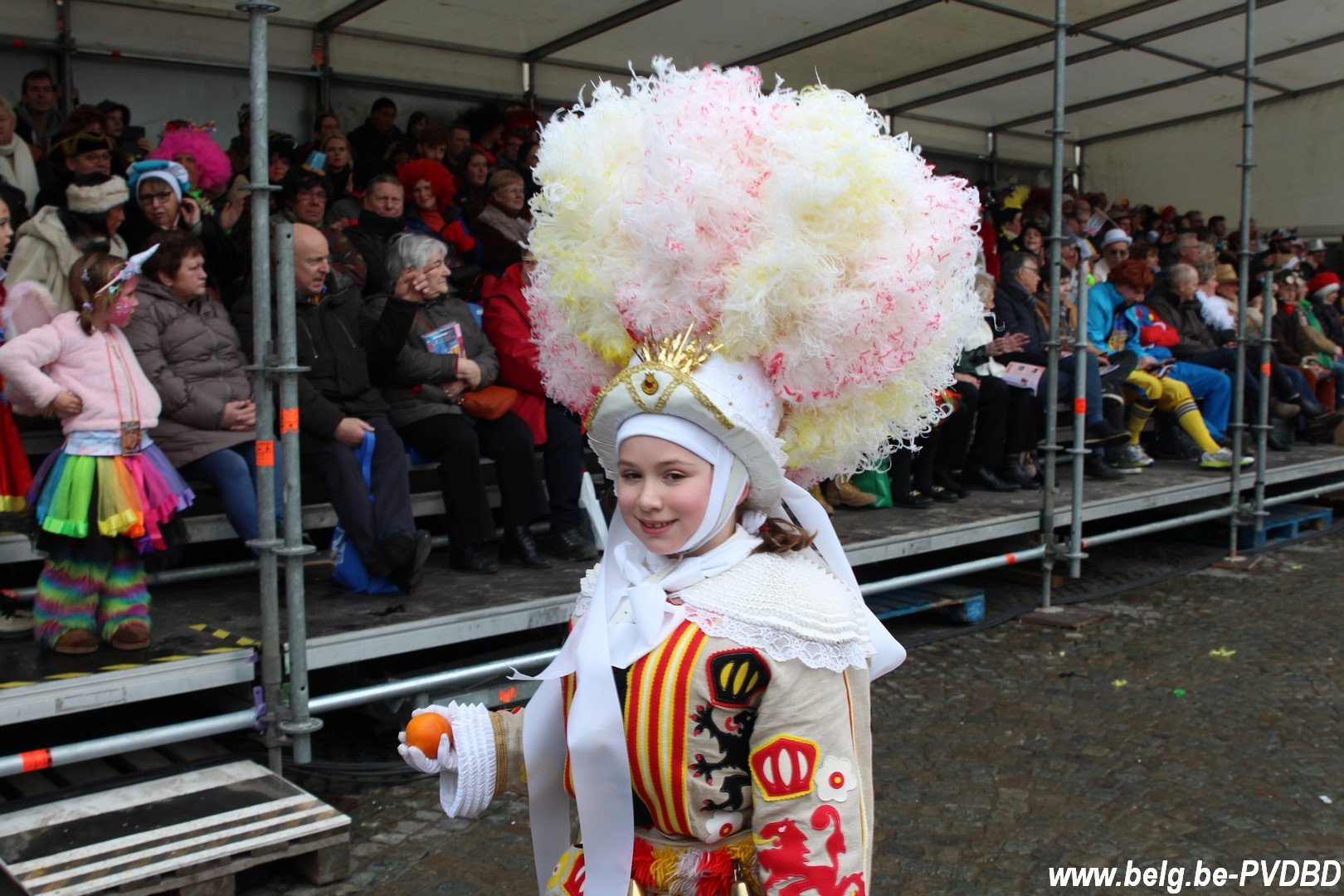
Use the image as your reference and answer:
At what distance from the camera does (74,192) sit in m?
4.89

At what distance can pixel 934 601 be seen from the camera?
6.44 metres

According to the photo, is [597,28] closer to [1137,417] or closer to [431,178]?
[431,178]

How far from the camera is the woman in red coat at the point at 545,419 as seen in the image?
219 inches

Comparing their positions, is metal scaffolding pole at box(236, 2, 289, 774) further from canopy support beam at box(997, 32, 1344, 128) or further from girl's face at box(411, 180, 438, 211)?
canopy support beam at box(997, 32, 1344, 128)

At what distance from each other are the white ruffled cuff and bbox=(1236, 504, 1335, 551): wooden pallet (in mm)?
8335

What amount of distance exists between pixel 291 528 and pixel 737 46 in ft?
18.3

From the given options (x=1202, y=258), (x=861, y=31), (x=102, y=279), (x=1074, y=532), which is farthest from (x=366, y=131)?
(x=1202, y=258)

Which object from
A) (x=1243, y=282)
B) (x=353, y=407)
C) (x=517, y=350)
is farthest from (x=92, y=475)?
(x=1243, y=282)

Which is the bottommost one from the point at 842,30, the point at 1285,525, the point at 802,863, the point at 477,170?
the point at 1285,525

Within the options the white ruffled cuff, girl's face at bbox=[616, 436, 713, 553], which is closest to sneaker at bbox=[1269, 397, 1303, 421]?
girl's face at bbox=[616, 436, 713, 553]

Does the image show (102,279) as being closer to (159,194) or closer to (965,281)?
(159,194)

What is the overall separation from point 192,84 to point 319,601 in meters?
4.58

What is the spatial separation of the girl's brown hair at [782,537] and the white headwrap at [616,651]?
0.08ft

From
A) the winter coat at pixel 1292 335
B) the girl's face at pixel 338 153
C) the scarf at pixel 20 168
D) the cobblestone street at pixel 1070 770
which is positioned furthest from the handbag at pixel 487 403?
the winter coat at pixel 1292 335
